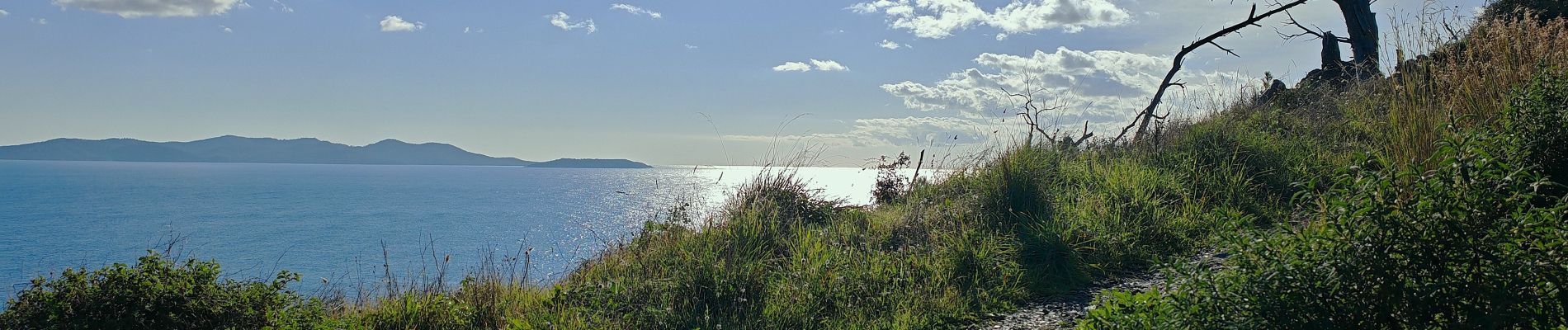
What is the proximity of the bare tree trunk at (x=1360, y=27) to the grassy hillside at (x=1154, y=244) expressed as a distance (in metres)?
2.80

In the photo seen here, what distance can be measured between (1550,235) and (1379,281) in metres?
0.42

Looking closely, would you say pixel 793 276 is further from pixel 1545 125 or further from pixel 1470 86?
pixel 1470 86

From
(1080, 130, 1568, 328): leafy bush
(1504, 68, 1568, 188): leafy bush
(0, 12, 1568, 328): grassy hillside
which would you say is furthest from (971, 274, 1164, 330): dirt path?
(1504, 68, 1568, 188): leafy bush

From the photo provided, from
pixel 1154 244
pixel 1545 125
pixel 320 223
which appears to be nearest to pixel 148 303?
pixel 1154 244

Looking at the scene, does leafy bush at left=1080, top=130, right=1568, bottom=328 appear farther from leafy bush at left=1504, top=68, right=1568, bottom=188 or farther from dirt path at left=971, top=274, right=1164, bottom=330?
dirt path at left=971, top=274, right=1164, bottom=330

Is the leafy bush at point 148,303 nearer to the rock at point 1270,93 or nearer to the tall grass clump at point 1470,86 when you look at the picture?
the tall grass clump at point 1470,86

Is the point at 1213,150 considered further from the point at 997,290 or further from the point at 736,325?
the point at 736,325

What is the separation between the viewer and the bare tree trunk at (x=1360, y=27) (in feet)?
37.3

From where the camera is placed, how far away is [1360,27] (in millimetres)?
11516

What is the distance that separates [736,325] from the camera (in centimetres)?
470

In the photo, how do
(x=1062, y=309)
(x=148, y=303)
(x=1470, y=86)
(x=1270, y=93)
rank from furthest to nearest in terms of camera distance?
1. (x=1270, y=93)
2. (x=1470, y=86)
3. (x=1062, y=309)
4. (x=148, y=303)

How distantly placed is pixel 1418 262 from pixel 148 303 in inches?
237

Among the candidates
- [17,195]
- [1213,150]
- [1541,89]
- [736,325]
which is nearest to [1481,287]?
[1541,89]

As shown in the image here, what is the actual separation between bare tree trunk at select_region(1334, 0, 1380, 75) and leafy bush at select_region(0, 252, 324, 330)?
13626mm
